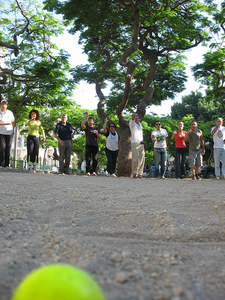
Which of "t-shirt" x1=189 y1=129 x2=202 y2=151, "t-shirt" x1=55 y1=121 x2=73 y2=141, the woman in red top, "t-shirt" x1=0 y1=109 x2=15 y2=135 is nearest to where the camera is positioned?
"t-shirt" x1=0 y1=109 x2=15 y2=135

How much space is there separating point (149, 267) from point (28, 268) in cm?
74

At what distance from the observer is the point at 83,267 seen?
1855mm

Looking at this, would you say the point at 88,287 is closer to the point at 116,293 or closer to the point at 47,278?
the point at 47,278

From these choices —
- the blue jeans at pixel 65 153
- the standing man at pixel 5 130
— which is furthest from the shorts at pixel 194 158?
the standing man at pixel 5 130

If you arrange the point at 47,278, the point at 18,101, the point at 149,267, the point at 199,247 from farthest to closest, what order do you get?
the point at 18,101 < the point at 199,247 < the point at 149,267 < the point at 47,278

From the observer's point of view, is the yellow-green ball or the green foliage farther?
the green foliage

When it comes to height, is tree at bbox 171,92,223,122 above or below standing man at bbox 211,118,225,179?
above

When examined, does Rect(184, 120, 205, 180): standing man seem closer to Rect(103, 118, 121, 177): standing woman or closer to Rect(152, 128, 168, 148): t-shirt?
Rect(152, 128, 168, 148): t-shirt

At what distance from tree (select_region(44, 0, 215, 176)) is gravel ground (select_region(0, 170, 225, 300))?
8.80 meters

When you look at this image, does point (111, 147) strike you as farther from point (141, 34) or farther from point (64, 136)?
point (141, 34)

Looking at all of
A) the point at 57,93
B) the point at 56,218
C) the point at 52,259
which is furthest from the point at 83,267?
the point at 57,93

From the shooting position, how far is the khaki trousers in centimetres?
970

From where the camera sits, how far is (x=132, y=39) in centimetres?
1254

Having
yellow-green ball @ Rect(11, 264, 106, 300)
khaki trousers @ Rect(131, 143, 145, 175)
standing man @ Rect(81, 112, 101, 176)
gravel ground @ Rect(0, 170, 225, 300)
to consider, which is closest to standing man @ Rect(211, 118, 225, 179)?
khaki trousers @ Rect(131, 143, 145, 175)
